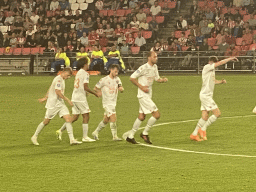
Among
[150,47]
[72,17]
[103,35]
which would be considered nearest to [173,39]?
[150,47]

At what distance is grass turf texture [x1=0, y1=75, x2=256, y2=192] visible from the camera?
1031 centimetres

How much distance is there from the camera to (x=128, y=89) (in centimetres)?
2903

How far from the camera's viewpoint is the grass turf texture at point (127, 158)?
406 inches

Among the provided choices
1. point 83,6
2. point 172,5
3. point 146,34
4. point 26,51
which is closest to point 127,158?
point 146,34

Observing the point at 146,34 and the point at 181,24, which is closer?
the point at 146,34

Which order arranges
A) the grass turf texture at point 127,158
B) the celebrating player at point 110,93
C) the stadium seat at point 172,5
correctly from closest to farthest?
1. the grass turf texture at point 127,158
2. the celebrating player at point 110,93
3. the stadium seat at point 172,5

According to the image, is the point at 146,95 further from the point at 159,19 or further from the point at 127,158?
the point at 159,19

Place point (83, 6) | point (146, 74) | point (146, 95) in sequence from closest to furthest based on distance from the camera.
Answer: point (146, 95) → point (146, 74) → point (83, 6)

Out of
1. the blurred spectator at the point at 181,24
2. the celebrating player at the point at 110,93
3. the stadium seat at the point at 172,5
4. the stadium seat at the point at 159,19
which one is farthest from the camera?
the stadium seat at the point at 172,5

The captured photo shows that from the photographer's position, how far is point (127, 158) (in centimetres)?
1259

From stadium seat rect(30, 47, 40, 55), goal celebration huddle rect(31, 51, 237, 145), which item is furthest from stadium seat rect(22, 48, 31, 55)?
goal celebration huddle rect(31, 51, 237, 145)

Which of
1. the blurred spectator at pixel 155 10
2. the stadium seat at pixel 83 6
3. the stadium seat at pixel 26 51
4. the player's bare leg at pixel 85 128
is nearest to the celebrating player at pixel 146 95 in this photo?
the player's bare leg at pixel 85 128

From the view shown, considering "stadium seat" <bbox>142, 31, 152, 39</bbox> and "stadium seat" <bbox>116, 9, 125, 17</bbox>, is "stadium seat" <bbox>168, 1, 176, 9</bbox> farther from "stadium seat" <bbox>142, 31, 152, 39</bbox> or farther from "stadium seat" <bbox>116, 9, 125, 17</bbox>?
"stadium seat" <bbox>142, 31, 152, 39</bbox>

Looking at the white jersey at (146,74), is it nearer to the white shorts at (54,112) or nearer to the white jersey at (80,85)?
the white jersey at (80,85)
